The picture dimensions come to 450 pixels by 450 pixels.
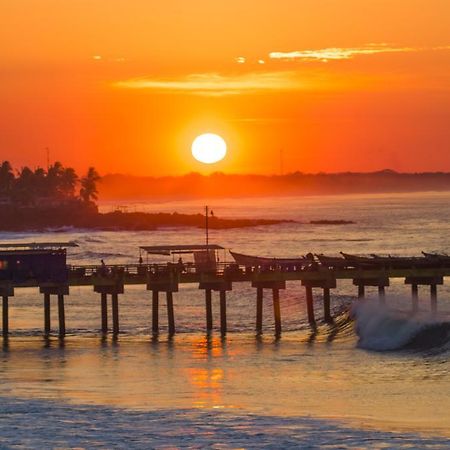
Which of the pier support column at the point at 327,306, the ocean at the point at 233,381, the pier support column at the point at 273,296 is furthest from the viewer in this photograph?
the pier support column at the point at 327,306

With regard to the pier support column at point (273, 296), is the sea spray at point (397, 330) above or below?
below

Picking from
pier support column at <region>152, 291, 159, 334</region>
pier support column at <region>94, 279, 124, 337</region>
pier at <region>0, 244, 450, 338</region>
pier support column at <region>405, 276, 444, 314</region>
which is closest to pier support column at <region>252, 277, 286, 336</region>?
pier at <region>0, 244, 450, 338</region>

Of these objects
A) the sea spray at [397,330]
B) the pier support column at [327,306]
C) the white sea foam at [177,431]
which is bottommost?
the white sea foam at [177,431]

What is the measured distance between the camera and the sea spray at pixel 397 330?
65750mm

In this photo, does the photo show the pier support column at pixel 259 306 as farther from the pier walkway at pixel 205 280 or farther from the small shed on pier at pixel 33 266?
the small shed on pier at pixel 33 266

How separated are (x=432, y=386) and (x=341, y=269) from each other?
24.4 meters

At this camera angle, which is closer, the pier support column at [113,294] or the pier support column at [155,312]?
the pier support column at [113,294]

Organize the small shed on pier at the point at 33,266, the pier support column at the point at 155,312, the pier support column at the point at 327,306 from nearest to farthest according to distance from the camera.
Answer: the pier support column at the point at 155,312 → the small shed on pier at the point at 33,266 → the pier support column at the point at 327,306

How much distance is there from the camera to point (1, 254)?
75.8 m

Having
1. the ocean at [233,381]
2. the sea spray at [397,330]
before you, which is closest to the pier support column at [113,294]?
the ocean at [233,381]

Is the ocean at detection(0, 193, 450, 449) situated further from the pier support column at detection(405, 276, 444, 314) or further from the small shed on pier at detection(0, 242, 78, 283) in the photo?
the small shed on pier at detection(0, 242, 78, 283)

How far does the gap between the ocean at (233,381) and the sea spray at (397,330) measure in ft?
0.32

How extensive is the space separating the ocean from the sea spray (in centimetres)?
10

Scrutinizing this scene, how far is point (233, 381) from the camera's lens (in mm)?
54500
